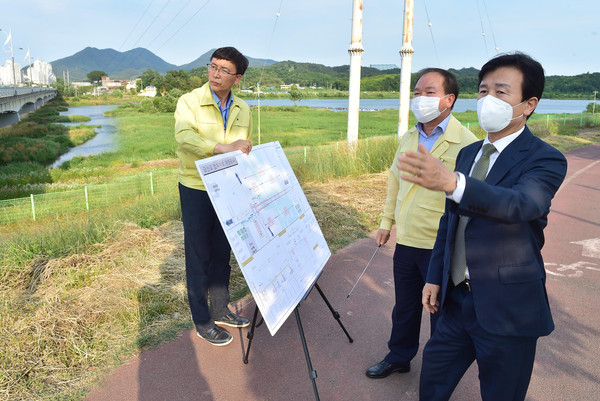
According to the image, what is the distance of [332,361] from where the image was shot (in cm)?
314

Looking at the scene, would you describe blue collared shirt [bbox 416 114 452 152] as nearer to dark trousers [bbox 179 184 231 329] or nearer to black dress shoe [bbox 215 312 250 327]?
dark trousers [bbox 179 184 231 329]

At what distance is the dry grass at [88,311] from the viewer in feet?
9.31

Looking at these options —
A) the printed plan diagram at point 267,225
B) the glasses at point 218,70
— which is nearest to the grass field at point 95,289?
the printed plan diagram at point 267,225

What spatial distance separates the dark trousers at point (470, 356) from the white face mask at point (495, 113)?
2.58ft

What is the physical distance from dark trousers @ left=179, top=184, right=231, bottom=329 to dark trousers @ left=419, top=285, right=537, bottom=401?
1867 mm

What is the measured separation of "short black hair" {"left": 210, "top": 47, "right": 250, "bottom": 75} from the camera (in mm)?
3010

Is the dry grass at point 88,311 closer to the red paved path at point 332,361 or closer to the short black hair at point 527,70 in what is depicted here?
the red paved path at point 332,361

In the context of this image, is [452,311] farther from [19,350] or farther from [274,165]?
[19,350]

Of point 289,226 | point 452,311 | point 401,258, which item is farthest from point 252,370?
point 452,311

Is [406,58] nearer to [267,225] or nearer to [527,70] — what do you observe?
[267,225]


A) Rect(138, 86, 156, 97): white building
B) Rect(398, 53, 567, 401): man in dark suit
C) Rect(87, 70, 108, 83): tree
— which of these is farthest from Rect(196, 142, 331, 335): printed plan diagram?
Rect(87, 70, 108, 83): tree

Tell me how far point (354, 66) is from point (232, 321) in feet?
32.1

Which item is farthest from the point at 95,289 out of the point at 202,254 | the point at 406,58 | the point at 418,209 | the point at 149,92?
the point at 149,92

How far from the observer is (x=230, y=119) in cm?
325
